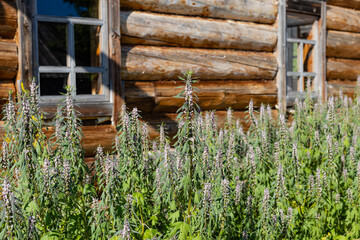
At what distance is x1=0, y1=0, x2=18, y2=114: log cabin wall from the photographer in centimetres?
479

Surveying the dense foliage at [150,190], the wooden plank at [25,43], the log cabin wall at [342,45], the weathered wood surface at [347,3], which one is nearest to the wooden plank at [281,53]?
the log cabin wall at [342,45]

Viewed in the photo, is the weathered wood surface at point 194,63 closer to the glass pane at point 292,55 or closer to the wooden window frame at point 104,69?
the wooden window frame at point 104,69

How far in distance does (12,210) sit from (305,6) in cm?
699

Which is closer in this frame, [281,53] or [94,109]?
[94,109]

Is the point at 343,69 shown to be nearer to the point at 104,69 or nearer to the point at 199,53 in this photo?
the point at 199,53

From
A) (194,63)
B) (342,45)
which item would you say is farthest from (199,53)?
(342,45)

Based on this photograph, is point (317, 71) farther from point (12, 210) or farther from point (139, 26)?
point (12, 210)

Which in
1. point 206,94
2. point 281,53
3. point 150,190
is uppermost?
point 281,53

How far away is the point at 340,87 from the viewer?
318 inches

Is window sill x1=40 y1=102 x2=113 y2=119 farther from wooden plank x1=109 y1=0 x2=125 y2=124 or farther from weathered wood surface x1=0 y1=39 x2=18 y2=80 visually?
weathered wood surface x1=0 y1=39 x2=18 y2=80

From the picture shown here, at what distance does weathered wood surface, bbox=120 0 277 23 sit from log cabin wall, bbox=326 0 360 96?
1720 millimetres

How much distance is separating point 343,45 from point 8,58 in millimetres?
6534

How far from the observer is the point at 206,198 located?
2.50 m

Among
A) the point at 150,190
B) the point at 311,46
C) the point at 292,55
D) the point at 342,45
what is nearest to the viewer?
the point at 150,190
